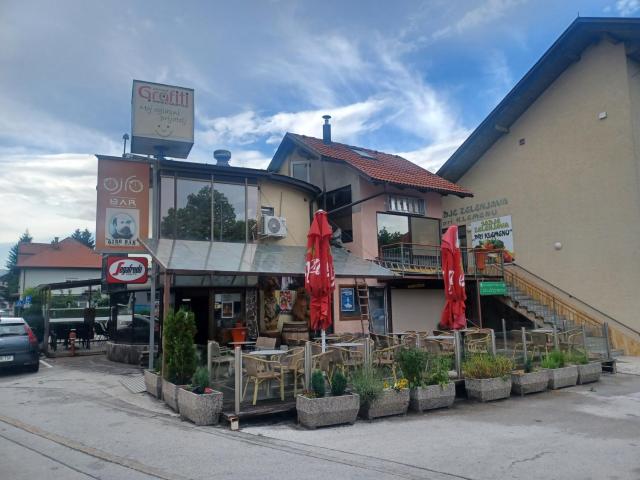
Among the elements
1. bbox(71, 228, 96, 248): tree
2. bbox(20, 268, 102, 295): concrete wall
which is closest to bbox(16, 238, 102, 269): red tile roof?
bbox(20, 268, 102, 295): concrete wall

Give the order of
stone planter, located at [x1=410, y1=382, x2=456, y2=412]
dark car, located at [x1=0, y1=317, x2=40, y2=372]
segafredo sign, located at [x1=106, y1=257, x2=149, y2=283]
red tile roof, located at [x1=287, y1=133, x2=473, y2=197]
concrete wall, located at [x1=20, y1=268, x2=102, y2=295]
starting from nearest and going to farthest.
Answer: stone planter, located at [x1=410, y1=382, x2=456, y2=412]
dark car, located at [x1=0, y1=317, x2=40, y2=372]
segafredo sign, located at [x1=106, y1=257, x2=149, y2=283]
red tile roof, located at [x1=287, y1=133, x2=473, y2=197]
concrete wall, located at [x1=20, y1=268, x2=102, y2=295]

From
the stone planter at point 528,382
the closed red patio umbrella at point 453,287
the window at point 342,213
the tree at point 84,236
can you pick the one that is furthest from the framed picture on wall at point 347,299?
the tree at point 84,236

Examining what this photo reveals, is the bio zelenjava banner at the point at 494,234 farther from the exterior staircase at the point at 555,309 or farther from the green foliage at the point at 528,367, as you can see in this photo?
the green foliage at the point at 528,367

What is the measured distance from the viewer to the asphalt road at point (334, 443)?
5.29 meters

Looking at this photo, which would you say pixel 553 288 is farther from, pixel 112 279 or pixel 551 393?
pixel 112 279

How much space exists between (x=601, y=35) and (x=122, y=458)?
61.0 ft

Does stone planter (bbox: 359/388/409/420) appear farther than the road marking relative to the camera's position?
Yes

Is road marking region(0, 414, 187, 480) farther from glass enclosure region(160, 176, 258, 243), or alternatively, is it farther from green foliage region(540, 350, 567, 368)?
green foliage region(540, 350, 567, 368)

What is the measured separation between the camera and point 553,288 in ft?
59.8

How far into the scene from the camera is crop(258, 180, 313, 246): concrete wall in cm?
1572

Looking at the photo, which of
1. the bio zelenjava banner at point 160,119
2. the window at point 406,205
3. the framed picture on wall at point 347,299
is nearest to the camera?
the bio zelenjava banner at point 160,119

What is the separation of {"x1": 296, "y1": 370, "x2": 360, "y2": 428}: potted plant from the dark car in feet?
27.6

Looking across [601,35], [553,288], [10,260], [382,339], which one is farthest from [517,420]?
A: [10,260]

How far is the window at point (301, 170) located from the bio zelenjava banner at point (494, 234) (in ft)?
25.4
